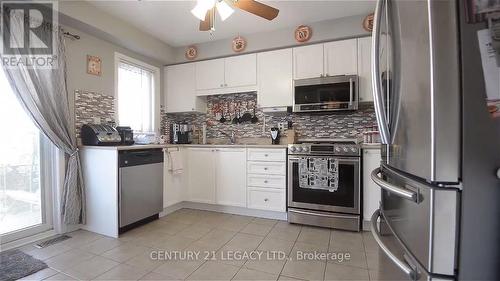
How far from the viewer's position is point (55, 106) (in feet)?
7.61

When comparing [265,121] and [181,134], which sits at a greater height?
[265,121]

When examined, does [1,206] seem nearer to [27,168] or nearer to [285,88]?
[27,168]

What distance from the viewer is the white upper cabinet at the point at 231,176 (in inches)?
119

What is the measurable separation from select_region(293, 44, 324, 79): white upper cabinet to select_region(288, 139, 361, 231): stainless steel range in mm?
957

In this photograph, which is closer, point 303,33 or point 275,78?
point 303,33

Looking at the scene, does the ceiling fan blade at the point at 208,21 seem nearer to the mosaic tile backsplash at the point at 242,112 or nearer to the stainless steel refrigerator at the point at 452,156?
the mosaic tile backsplash at the point at 242,112

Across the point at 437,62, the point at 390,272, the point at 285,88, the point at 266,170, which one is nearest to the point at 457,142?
the point at 437,62

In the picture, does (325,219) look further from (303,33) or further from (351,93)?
(303,33)

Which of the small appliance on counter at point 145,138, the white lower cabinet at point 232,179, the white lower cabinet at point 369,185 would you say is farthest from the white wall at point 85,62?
the white lower cabinet at point 369,185

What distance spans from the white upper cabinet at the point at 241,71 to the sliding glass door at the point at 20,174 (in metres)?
2.27

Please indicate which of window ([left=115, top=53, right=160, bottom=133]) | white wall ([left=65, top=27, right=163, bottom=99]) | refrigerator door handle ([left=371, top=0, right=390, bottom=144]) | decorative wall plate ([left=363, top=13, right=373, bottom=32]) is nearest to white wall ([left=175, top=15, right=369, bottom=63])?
decorative wall plate ([left=363, top=13, right=373, bottom=32])

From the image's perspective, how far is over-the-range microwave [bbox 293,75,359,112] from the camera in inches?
108

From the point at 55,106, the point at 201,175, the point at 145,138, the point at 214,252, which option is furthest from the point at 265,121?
the point at 55,106

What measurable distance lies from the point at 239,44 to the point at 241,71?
1.20ft
